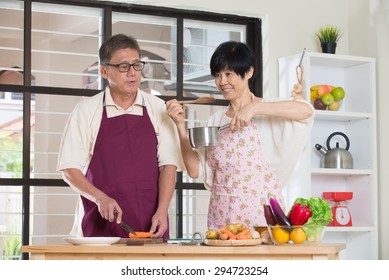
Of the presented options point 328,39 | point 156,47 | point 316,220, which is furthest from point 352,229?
point 316,220

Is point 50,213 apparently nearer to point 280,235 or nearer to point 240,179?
point 240,179

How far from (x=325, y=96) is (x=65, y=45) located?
1.72 m

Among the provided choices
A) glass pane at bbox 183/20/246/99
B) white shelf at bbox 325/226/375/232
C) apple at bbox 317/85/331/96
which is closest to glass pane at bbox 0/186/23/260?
glass pane at bbox 183/20/246/99

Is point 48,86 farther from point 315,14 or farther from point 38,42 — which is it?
point 315,14

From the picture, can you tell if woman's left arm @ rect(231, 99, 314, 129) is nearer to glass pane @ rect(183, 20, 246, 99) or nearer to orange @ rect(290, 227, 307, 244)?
orange @ rect(290, 227, 307, 244)

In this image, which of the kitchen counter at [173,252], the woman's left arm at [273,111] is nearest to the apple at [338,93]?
the woman's left arm at [273,111]

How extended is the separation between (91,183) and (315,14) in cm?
272

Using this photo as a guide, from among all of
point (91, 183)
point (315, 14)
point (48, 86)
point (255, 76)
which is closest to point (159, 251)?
point (91, 183)

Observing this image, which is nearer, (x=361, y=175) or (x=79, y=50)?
(x=79, y=50)

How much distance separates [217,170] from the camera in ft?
11.2

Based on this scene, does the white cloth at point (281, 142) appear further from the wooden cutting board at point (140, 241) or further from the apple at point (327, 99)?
the apple at point (327, 99)

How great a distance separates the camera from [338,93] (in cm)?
530

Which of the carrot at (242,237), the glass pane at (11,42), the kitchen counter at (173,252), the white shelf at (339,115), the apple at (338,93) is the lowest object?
the kitchen counter at (173,252)

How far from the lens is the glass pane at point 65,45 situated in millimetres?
4855
